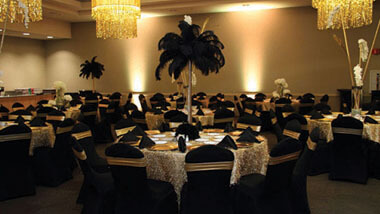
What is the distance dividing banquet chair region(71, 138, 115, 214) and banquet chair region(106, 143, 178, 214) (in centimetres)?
45

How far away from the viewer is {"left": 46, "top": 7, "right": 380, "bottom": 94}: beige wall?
11984 mm

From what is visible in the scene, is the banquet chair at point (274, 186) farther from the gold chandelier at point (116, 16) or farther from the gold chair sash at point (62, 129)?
the gold chandelier at point (116, 16)

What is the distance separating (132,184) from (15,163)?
8.02 ft

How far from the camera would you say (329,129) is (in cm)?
575

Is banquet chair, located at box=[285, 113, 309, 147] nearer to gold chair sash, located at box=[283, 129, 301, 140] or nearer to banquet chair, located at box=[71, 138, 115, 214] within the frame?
gold chair sash, located at box=[283, 129, 301, 140]

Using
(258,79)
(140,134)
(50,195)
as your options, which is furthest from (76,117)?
(258,79)

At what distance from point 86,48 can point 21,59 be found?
8.12ft

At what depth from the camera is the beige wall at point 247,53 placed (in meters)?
12.0

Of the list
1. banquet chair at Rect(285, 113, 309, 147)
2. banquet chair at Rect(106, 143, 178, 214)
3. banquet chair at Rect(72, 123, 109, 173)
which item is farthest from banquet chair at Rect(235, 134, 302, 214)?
banquet chair at Rect(285, 113, 309, 147)

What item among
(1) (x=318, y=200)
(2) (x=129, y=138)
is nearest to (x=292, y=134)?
(1) (x=318, y=200)

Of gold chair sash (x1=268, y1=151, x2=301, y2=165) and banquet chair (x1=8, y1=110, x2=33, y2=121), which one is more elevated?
gold chair sash (x1=268, y1=151, x2=301, y2=165)

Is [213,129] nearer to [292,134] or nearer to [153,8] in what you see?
[292,134]

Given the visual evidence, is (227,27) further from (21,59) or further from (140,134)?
(140,134)

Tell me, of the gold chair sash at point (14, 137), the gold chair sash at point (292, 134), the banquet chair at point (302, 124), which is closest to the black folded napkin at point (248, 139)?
the gold chair sash at point (292, 134)
